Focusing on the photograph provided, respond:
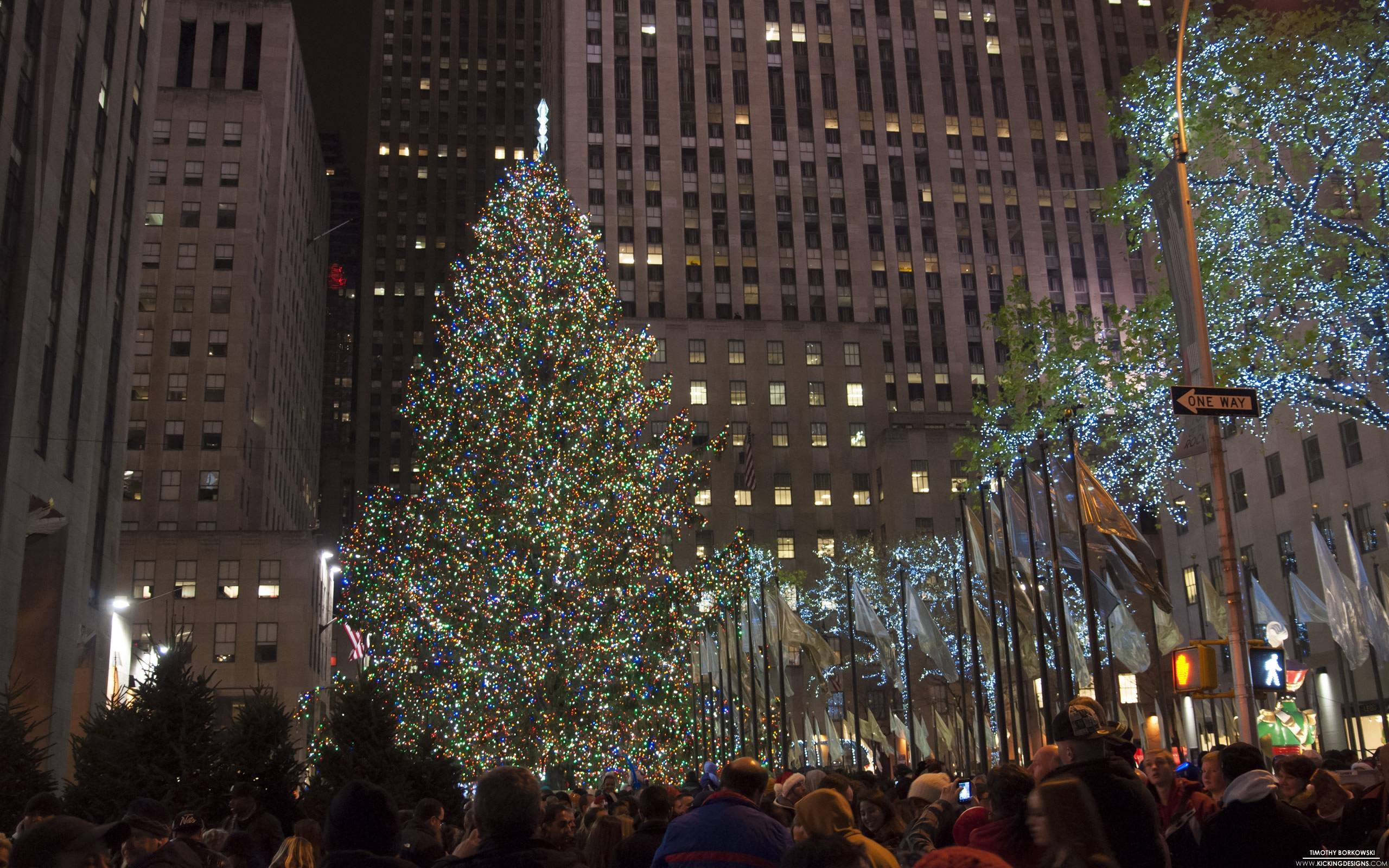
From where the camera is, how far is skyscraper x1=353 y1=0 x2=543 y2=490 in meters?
176

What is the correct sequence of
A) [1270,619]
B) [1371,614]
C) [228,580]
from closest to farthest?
[1371,614]
[1270,619]
[228,580]

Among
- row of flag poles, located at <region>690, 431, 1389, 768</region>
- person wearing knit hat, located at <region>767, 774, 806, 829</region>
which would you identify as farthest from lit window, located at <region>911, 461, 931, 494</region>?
person wearing knit hat, located at <region>767, 774, 806, 829</region>

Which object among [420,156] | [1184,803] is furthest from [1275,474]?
[420,156]

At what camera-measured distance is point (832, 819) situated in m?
6.05

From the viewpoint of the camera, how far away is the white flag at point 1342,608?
104 feet

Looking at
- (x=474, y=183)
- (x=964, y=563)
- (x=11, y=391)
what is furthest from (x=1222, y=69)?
(x=474, y=183)

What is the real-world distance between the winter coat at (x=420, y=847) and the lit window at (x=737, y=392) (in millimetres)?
92427

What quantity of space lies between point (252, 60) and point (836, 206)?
5155 cm

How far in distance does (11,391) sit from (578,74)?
77.2 m

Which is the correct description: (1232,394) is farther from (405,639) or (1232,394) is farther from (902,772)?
(405,639)

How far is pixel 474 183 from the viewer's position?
17862 cm

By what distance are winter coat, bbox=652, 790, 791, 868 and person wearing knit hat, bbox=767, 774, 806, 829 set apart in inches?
162

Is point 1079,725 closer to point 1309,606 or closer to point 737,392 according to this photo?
point 1309,606

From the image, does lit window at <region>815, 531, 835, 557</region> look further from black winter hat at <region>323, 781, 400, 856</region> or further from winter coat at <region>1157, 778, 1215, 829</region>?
black winter hat at <region>323, 781, 400, 856</region>
